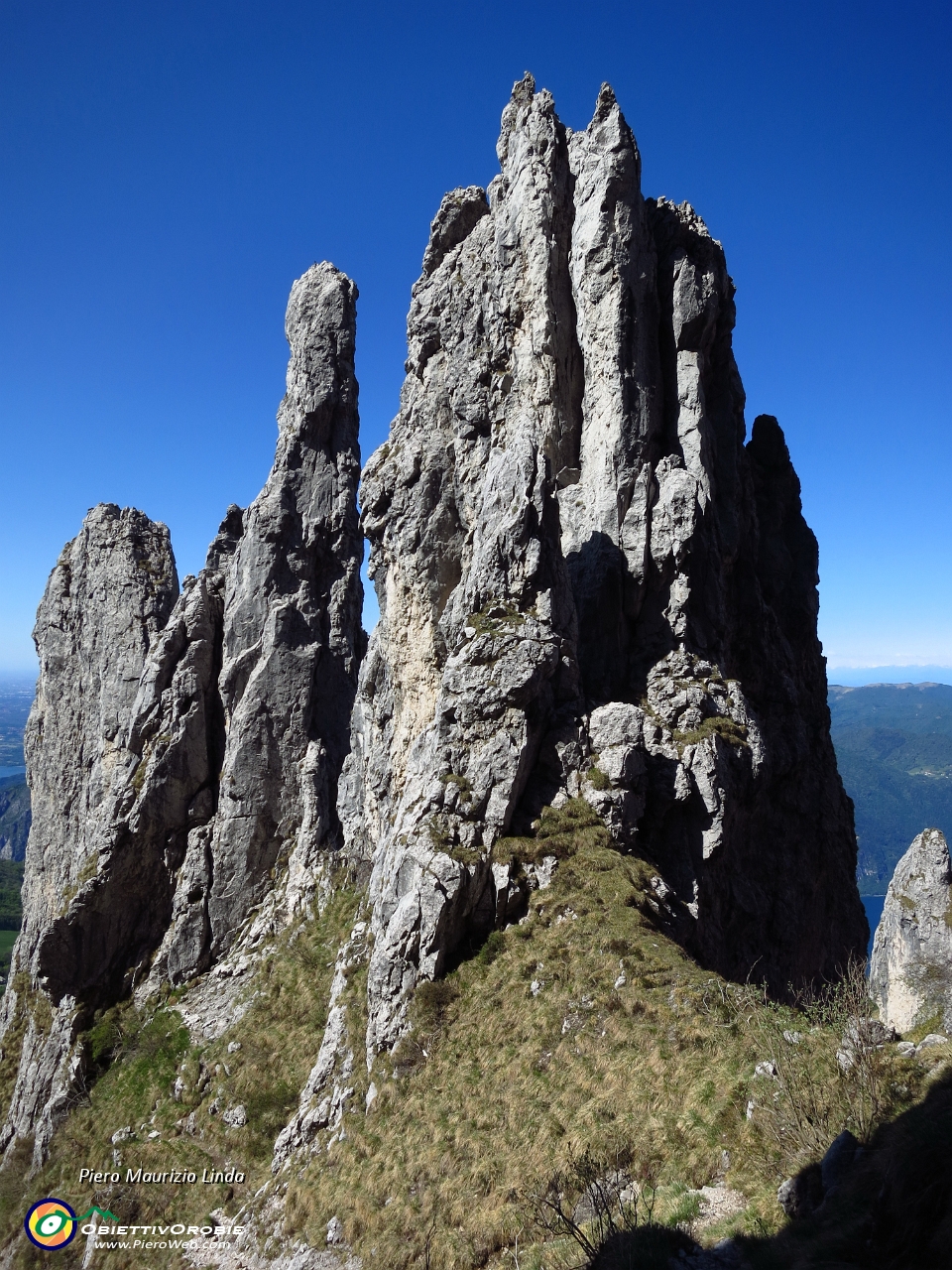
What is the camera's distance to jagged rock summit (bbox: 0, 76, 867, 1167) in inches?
1191

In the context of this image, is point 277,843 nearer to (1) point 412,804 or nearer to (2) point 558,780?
(1) point 412,804

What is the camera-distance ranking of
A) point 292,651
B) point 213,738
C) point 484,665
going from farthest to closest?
point 213,738
point 292,651
point 484,665

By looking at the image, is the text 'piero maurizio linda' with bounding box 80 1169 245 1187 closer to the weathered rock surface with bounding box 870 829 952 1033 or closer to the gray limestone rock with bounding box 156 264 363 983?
the gray limestone rock with bounding box 156 264 363 983

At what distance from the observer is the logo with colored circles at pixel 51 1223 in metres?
31.4

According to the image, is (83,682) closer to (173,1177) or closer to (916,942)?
(173,1177)

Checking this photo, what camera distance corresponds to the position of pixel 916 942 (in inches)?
1280

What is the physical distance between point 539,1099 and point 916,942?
21404 millimetres

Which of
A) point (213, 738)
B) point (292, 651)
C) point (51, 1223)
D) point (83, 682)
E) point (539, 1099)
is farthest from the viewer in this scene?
point (83, 682)

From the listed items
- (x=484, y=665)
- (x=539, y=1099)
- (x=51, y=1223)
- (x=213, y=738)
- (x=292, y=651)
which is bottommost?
(x=51, y=1223)

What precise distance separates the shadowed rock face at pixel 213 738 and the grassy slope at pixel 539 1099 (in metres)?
11.0

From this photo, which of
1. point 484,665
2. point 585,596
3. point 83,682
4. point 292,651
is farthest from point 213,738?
point 585,596

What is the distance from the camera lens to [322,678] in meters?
48.2

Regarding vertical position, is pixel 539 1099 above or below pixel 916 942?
above

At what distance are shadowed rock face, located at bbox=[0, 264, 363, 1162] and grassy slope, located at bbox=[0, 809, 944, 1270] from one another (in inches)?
432
